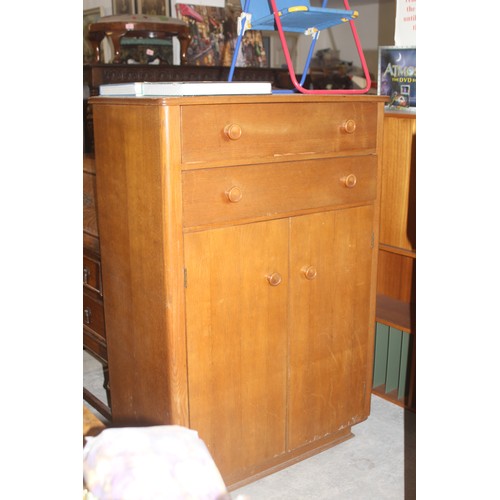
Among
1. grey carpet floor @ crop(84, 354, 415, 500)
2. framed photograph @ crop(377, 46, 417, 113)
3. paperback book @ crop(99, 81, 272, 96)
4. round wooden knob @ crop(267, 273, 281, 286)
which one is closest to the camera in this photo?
paperback book @ crop(99, 81, 272, 96)

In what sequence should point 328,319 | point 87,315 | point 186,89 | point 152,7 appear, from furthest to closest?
point 152,7 → point 87,315 → point 328,319 → point 186,89

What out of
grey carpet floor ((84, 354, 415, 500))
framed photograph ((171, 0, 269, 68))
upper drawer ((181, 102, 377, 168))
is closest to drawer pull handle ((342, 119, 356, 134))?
upper drawer ((181, 102, 377, 168))

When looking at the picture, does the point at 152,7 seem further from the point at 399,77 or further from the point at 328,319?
the point at 328,319

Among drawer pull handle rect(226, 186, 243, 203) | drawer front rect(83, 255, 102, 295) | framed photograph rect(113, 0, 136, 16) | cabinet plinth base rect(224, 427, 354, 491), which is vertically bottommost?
cabinet plinth base rect(224, 427, 354, 491)

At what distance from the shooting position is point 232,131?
1.49 m

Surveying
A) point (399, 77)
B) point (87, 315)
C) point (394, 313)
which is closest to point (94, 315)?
point (87, 315)

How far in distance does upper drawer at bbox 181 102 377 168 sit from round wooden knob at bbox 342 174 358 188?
74 mm

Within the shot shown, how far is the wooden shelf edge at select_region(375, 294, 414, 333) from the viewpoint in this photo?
2211 mm

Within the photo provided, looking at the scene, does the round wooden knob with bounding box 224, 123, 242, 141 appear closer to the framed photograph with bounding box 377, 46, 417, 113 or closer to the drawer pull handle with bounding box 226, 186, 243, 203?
the drawer pull handle with bounding box 226, 186, 243, 203

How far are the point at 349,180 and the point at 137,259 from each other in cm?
66

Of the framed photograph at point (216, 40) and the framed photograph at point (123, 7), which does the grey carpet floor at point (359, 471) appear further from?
the framed photograph at point (123, 7)

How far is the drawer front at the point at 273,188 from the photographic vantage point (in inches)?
58.4

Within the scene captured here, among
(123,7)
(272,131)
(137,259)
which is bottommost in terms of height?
→ (137,259)
